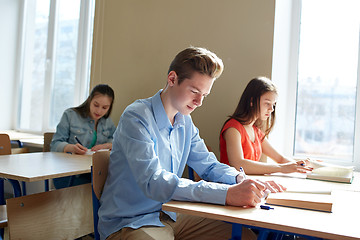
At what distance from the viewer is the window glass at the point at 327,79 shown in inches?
108

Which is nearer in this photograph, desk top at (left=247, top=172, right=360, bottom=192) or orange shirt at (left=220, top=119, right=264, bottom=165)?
desk top at (left=247, top=172, right=360, bottom=192)

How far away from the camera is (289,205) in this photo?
1190 millimetres

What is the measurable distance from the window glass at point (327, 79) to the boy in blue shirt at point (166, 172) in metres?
1.50

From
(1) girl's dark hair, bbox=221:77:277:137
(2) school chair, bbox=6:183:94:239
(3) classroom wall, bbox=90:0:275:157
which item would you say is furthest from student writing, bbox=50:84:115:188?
(1) girl's dark hair, bbox=221:77:277:137

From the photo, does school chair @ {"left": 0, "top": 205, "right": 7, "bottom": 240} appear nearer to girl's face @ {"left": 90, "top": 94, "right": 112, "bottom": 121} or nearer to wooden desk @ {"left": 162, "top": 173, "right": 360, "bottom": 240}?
girl's face @ {"left": 90, "top": 94, "right": 112, "bottom": 121}

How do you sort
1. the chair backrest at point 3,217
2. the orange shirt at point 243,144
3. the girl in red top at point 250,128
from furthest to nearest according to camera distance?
the orange shirt at point 243,144 < the girl in red top at point 250,128 < the chair backrest at point 3,217

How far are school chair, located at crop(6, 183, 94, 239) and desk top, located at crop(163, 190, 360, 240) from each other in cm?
101

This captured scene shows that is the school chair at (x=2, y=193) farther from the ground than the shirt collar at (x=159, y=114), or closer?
closer

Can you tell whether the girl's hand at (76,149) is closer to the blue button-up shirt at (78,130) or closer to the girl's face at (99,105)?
the blue button-up shirt at (78,130)

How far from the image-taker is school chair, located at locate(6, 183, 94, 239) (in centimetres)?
177

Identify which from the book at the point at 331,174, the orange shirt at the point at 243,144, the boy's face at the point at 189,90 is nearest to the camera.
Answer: the boy's face at the point at 189,90

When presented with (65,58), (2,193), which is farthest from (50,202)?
(65,58)

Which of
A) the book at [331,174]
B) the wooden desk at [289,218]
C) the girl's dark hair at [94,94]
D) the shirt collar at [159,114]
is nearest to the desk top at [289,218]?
the wooden desk at [289,218]

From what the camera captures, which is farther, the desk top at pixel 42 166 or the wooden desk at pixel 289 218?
the desk top at pixel 42 166
